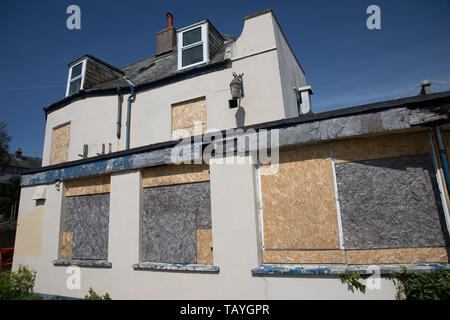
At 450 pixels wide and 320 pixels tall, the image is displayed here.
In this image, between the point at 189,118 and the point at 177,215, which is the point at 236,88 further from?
the point at 177,215

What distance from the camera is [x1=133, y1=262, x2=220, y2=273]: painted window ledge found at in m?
5.04

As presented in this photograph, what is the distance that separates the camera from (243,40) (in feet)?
29.4

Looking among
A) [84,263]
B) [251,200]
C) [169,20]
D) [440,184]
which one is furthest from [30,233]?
[169,20]

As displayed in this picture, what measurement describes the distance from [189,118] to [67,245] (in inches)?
216

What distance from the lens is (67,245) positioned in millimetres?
7191

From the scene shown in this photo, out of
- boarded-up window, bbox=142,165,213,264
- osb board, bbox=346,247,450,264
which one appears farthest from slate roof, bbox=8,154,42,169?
osb board, bbox=346,247,450,264

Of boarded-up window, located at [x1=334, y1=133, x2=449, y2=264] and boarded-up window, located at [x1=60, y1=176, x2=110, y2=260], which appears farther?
boarded-up window, located at [x1=60, y1=176, x2=110, y2=260]

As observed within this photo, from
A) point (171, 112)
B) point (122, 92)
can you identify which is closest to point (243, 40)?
point (171, 112)

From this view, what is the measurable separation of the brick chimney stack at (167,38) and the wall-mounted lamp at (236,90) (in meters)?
6.01

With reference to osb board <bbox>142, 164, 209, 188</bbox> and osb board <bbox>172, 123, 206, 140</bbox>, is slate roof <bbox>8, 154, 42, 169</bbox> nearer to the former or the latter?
osb board <bbox>172, 123, 206, 140</bbox>

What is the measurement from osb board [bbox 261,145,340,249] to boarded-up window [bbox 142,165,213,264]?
1388 millimetres
